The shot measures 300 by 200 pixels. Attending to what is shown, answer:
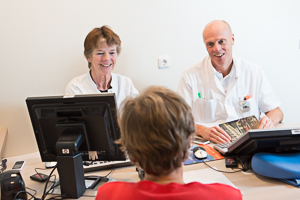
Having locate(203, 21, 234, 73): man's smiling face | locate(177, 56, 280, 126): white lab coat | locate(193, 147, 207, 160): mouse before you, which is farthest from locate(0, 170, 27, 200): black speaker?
locate(203, 21, 234, 73): man's smiling face

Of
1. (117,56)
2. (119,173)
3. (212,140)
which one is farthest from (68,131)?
(117,56)

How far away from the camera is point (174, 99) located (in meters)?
0.89

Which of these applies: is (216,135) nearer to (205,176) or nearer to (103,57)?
(205,176)

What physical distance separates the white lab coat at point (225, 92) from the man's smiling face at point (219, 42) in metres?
0.08

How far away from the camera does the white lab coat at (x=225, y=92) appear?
2.33 meters

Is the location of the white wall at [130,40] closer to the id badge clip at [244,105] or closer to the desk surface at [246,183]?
the id badge clip at [244,105]

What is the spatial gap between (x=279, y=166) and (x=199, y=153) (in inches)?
16.6

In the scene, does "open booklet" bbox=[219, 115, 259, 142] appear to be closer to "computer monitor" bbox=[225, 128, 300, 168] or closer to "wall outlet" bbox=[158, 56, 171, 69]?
"computer monitor" bbox=[225, 128, 300, 168]

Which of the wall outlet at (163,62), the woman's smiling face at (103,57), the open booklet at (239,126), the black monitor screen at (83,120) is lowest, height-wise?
the open booklet at (239,126)

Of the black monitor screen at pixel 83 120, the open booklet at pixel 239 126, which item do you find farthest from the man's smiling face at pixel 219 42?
the black monitor screen at pixel 83 120

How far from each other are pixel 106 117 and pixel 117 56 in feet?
3.86

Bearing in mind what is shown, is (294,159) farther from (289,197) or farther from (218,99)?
(218,99)

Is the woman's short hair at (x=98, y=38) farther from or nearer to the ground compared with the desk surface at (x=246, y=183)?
farther from the ground

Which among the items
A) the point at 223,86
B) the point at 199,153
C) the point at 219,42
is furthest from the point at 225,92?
Answer: the point at 199,153
